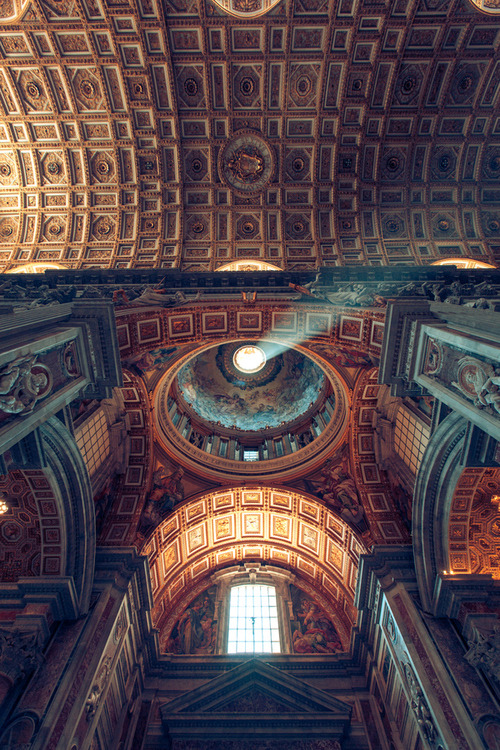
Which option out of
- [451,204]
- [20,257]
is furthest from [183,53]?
[451,204]

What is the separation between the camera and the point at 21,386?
7051 mm

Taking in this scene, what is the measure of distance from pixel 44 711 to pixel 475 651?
33.9ft

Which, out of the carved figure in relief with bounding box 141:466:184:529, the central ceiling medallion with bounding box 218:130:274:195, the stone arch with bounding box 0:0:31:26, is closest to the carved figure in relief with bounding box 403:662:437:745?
the carved figure in relief with bounding box 141:466:184:529

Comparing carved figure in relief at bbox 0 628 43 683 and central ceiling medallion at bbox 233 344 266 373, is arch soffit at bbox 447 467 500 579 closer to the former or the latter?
carved figure in relief at bbox 0 628 43 683

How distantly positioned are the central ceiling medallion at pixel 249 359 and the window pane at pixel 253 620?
1166cm

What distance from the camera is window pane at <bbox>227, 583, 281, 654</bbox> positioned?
1558cm

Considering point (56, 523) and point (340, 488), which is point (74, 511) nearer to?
point (56, 523)

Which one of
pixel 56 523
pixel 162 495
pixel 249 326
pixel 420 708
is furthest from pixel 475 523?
pixel 56 523

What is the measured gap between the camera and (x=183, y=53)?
18094mm

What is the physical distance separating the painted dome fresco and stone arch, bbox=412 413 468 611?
994 centimetres

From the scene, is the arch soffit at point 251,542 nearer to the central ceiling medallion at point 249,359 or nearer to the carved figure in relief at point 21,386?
the central ceiling medallion at point 249,359

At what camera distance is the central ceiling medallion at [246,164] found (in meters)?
20.1

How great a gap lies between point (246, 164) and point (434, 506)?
1805 cm

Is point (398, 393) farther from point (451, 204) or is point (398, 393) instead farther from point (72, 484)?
point (451, 204)
